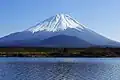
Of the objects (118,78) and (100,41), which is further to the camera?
(100,41)

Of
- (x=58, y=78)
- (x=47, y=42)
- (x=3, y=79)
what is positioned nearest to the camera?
(x=3, y=79)

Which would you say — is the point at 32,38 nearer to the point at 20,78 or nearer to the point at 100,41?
the point at 100,41

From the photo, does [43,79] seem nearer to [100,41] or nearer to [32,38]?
[100,41]

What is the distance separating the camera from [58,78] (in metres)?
31.5

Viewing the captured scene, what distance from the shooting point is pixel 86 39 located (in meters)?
192

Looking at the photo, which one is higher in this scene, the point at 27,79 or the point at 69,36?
the point at 69,36

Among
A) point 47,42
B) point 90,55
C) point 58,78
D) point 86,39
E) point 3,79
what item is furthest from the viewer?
point 86,39

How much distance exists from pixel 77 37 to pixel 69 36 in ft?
12.5

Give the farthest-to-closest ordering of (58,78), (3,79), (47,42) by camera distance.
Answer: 1. (47,42)
2. (58,78)
3. (3,79)

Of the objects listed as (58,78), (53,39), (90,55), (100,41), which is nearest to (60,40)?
(53,39)

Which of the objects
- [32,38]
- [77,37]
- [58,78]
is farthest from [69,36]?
[58,78]

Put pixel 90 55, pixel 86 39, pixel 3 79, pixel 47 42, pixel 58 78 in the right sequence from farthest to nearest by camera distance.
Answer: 1. pixel 86 39
2. pixel 47 42
3. pixel 90 55
4. pixel 58 78
5. pixel 3 79

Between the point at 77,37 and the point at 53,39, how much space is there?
15.4 m

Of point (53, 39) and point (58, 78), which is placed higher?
point (53, 39)
